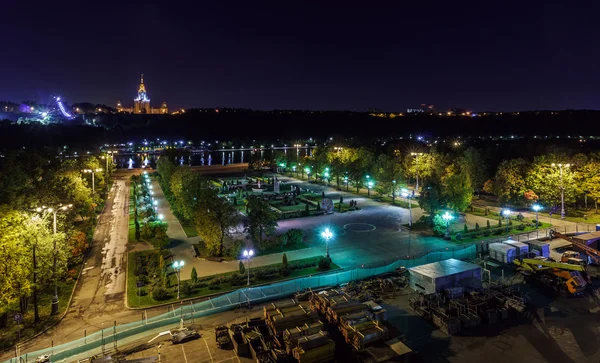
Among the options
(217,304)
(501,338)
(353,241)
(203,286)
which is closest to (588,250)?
(501,338)

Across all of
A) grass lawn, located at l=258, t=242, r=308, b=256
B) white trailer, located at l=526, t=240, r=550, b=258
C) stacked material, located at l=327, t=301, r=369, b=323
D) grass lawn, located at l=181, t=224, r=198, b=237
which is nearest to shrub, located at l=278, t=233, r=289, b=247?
grass lawn, located at l=258, t=242, r=308, b=256

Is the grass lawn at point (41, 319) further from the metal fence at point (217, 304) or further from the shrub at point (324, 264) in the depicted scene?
the shrub at point (324, 264)

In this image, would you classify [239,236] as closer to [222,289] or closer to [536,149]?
[222,289]

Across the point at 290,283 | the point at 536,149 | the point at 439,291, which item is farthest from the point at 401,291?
the point at 536,149

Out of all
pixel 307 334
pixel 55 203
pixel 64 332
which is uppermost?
pixel 55 203

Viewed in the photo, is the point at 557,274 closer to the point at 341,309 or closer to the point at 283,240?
the point at 341,309

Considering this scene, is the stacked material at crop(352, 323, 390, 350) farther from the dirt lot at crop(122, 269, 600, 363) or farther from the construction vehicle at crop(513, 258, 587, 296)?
the construction vehicle at crop(513, 258, 587, 296)
